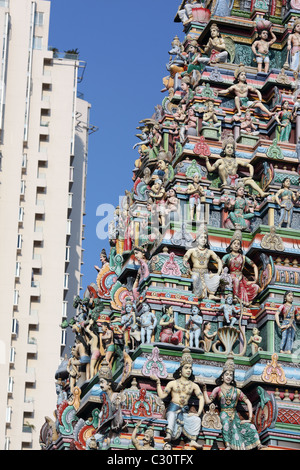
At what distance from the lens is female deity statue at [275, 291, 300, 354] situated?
41000 millimetres

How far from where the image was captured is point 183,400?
129 feet

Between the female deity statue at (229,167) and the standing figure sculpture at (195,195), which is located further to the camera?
the female deity statue at (229,167)

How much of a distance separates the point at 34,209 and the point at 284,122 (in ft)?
98.8

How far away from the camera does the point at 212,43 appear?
4762cm

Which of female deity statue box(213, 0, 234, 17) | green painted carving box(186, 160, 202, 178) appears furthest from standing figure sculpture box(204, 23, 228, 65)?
green painted carving box(186, 160, 202, 178)

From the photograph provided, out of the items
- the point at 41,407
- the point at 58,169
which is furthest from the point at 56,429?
the point at 58,169

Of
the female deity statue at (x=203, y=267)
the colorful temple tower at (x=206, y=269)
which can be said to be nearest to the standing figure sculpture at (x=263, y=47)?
the colorful temple tower at (x=206, y=269)

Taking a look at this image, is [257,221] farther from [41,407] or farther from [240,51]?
[41,407]

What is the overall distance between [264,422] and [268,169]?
8.99 meters

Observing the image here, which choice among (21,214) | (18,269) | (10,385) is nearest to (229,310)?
(10,385)

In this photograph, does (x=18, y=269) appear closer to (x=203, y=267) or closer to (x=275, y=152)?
(x=275, y=152)

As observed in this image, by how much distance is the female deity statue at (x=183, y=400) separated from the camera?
39031mm

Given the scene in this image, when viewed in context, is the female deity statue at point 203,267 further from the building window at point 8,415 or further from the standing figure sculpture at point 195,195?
the building window at point 8,415

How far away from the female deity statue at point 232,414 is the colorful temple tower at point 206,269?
4 centimetres
